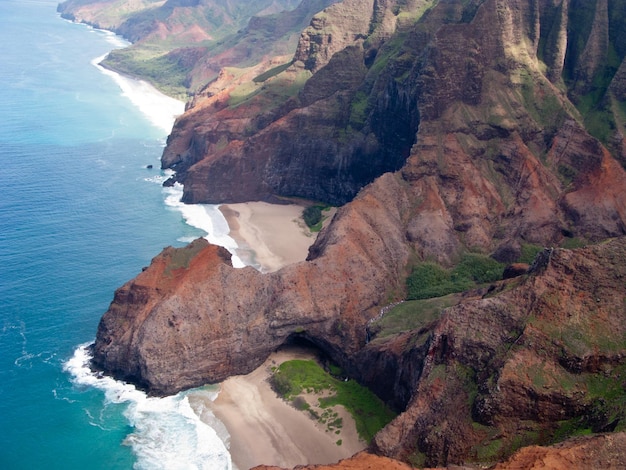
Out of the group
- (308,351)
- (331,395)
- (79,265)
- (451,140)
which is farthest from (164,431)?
(451,140)

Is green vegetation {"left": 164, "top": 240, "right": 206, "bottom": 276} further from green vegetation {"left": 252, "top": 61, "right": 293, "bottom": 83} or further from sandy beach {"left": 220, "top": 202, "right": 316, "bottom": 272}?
green vegetation {"left": 252, "top": 61, "right": 293, "bottom": 83}

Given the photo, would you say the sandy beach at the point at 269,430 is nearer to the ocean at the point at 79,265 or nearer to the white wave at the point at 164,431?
the ocean at the point at 79,265

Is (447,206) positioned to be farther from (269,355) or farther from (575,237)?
(269,355)

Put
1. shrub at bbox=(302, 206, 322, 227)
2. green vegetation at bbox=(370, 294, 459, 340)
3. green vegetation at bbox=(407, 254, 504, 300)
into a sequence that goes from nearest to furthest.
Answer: green vegetation at bbox=(370, 294, 459, 340), green vegetation at bbox=(407, 254, 504, 300), shrub at bbox=(302, 206, 322, 227)

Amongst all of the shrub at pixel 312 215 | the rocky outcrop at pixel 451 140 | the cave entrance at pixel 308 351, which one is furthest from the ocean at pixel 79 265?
the rocky outcrop at pixel 451 140

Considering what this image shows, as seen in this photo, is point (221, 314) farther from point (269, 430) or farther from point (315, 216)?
point (315, 216)

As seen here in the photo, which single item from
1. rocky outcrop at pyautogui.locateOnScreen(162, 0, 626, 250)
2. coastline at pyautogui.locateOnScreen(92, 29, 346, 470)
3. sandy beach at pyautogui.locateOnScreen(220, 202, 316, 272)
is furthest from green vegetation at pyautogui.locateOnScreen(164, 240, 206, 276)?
rocky outcrop at pyautogui.locateOnScreen(162, 0, 626, 250)

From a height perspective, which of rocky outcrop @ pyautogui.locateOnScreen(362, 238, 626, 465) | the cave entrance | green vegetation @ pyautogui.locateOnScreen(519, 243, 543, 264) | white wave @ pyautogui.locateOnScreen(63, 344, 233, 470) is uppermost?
rocky outcrop @ pyautogui.locateOnScreen(362, 238, 626, 465)
